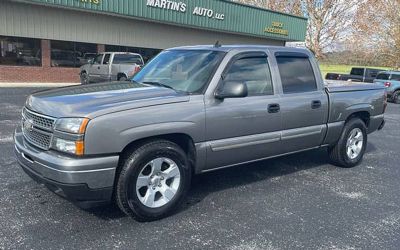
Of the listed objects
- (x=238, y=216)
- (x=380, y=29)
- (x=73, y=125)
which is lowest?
(x=238, y=216)

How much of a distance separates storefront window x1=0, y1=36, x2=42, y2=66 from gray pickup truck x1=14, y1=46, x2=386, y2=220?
15.8 m

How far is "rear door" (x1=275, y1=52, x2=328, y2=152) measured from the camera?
4.86 m

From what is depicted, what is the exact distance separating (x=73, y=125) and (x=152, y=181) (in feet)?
3.32

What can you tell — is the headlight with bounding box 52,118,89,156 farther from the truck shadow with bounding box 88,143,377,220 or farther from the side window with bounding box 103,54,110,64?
the side window with bounding box 103,54,110,64

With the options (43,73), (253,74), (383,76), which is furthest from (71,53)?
(253,74)

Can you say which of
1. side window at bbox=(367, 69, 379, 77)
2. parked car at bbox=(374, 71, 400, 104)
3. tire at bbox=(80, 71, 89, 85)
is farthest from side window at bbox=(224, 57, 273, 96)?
side window at bbox=(367, 69, 379, 77)

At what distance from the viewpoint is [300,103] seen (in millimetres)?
4965

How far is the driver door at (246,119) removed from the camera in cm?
414

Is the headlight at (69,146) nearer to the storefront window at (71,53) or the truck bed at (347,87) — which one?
the truck bed at (347,87)

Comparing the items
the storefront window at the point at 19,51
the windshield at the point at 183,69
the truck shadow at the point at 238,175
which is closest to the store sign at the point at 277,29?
the storefront window at the point at 19,51

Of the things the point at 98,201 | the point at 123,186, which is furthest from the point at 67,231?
the point at 123,186

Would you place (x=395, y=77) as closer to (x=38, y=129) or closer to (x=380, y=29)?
(x=380, y=29)

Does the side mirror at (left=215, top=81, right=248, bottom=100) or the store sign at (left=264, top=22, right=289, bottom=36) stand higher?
the store sign at (left=264, top=22, right=289, bottom=36)

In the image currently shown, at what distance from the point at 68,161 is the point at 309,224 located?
2.53m
